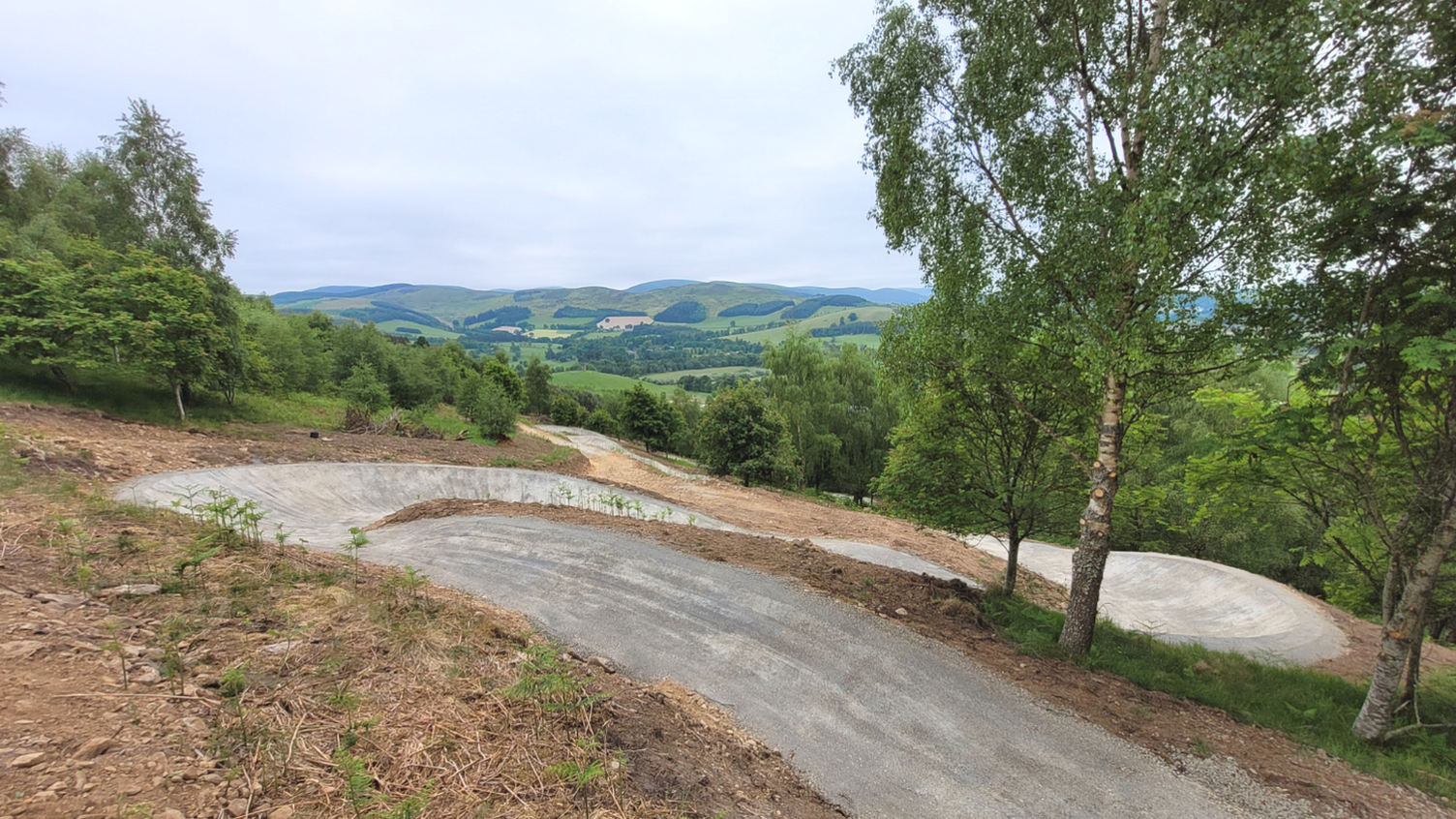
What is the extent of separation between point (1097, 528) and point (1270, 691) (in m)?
3.24

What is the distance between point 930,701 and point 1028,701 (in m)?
1.24

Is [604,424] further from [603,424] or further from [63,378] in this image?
[63,378]

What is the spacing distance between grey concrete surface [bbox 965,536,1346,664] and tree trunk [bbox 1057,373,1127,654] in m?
5.60

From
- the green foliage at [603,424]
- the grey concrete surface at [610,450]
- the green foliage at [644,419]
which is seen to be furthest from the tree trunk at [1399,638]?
the green foliage at [603,424]

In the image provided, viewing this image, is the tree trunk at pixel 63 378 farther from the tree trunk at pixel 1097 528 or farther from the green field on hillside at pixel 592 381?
the green field on hillside at pixel 592 381

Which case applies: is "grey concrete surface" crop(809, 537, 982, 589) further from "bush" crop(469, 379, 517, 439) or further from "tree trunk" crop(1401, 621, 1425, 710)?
"bush" crop(469, 379, 517, 439)

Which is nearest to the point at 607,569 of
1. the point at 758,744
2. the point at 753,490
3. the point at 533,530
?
the point at 533,530

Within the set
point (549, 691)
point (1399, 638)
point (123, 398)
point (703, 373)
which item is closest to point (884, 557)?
point (1399, 638)

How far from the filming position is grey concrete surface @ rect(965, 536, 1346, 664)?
1150 cm

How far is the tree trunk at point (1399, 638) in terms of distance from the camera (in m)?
5.57

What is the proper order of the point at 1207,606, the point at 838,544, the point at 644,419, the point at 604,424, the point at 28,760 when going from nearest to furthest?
1. the point at 28,760
2. the point at 838,544
3. the point at 1207,606
4. the point at 644,419
5. the point at 604,424

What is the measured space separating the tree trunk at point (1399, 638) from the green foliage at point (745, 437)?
2140 cm

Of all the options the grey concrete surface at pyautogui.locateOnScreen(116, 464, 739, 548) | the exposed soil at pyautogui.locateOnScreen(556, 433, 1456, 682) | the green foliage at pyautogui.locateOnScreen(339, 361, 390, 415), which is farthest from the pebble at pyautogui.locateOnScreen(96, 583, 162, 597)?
the green foliage at pyautogui.locateOnScreen(339, 361, 390, 415)

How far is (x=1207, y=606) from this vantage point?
1509cm
